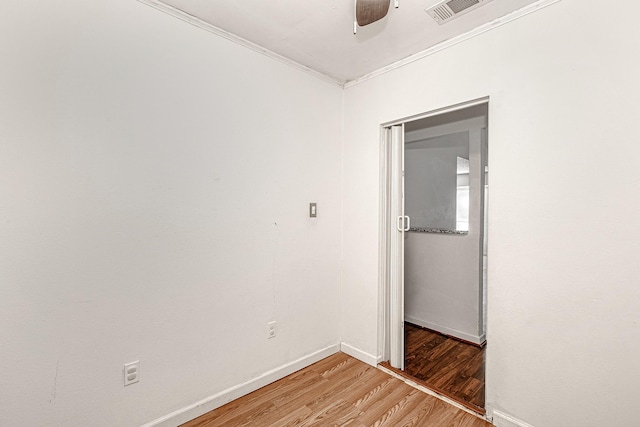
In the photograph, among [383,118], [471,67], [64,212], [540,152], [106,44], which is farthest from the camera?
[383,118]

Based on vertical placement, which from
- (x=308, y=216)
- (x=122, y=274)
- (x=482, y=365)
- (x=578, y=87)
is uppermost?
(x=578, y=87)

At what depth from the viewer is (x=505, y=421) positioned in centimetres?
194

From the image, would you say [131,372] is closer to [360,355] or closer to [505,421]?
[360,355]

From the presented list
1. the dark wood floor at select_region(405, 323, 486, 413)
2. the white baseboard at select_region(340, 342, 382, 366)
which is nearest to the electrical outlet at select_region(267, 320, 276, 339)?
the white baseboard at select_region(340, 342, 382, 366)

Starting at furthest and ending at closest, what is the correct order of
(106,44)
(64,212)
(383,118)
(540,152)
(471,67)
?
(383,118), (471,67), (540,152), (106,44), (64,212)

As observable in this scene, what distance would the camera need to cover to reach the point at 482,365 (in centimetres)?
277

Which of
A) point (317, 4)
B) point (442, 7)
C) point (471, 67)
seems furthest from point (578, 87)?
point (317, 4)

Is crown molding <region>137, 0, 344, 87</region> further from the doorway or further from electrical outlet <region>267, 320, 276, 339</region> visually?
electrical outlet <region>267, 320, 276, 339</region>

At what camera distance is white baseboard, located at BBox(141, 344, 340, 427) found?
76.4 inches

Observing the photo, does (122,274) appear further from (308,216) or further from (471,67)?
(471,67)

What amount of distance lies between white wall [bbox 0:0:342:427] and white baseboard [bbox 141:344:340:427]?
0.14 feet

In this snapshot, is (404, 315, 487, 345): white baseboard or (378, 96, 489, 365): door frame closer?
(378, 96, 489, 365): door frame

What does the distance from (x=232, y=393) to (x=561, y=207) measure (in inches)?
93.0

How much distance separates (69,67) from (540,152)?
2.55 meters
